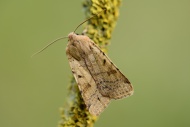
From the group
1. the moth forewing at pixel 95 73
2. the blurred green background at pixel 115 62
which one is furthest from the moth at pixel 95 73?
the blurred green background at pixel 115 62

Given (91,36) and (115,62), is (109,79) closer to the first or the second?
(91,36)

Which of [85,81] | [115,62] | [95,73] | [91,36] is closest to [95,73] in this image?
[95,73]

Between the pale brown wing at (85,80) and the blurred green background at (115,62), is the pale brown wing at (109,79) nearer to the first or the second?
the pale brown wing at (85,80)

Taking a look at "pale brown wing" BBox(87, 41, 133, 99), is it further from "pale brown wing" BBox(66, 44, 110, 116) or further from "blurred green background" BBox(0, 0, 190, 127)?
"blurred green background" BBox(0, 0, 190, 127)

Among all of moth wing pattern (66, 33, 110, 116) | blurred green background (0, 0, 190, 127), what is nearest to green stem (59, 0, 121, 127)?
moth wing pattern (66, 33, 110, 116)

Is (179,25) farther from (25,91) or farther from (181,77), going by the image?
(25,91)

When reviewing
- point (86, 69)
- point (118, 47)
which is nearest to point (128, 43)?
point (118, 47)

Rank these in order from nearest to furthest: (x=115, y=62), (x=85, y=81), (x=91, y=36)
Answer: (x=91, y=36) → (x=85, y=81) → (x=115, y=62)
